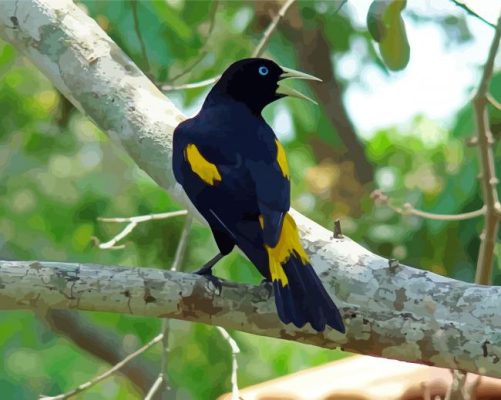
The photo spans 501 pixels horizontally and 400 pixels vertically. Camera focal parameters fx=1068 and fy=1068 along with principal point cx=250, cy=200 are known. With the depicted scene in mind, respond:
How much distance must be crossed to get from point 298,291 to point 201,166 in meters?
0.29

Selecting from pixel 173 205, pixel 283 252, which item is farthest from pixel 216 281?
pixel 173 205

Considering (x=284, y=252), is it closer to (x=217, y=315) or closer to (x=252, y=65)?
(x=217, y=315)

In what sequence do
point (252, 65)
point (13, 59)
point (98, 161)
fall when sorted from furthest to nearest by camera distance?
point (98, 161) → point (13, 59) → point (252, 65)

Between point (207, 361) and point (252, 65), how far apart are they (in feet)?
9.41

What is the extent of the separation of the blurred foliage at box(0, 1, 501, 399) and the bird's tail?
101 inches

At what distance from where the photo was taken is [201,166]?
1599mm

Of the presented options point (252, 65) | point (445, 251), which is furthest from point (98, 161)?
point (252, 65)

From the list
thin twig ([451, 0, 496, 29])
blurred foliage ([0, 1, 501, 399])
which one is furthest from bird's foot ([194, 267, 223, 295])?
blurred foliage ([0, 1, 501, 399])

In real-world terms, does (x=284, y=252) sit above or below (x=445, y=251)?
above

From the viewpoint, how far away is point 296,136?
4695 mm

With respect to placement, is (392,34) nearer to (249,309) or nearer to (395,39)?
(395,39)

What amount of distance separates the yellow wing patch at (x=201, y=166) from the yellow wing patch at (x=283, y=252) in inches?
4.5

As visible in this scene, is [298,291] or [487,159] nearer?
[298,291]

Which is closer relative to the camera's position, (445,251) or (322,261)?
(322,261)
